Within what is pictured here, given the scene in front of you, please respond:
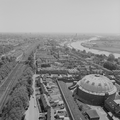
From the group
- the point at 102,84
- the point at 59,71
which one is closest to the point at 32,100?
the point at 102,84

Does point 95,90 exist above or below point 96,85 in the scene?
below

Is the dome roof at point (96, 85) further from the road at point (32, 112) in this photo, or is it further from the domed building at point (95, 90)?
the road at point (32, 112)

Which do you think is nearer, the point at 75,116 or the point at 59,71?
the point at 75,116

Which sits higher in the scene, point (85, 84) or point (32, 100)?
point (85, 84)

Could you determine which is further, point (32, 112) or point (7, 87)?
point (7, 87)

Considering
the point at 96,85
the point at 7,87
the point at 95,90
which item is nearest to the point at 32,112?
the point at 7,87

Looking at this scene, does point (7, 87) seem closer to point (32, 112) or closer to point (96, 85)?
point (32, 112)

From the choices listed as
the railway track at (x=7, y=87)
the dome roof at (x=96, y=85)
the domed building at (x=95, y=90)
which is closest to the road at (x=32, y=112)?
the railway track at (x=7, y=87)

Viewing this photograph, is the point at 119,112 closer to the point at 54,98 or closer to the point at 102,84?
the point at 102,84

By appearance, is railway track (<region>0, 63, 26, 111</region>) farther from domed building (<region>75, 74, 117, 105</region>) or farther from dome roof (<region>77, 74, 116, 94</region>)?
dome roof (<region>77, 74, 116, 94</region>)

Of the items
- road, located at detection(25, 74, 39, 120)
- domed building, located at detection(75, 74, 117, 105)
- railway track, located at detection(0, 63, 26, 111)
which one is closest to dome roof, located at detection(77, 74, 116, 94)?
domed building, located at detection(75, 74, 117, 105)
